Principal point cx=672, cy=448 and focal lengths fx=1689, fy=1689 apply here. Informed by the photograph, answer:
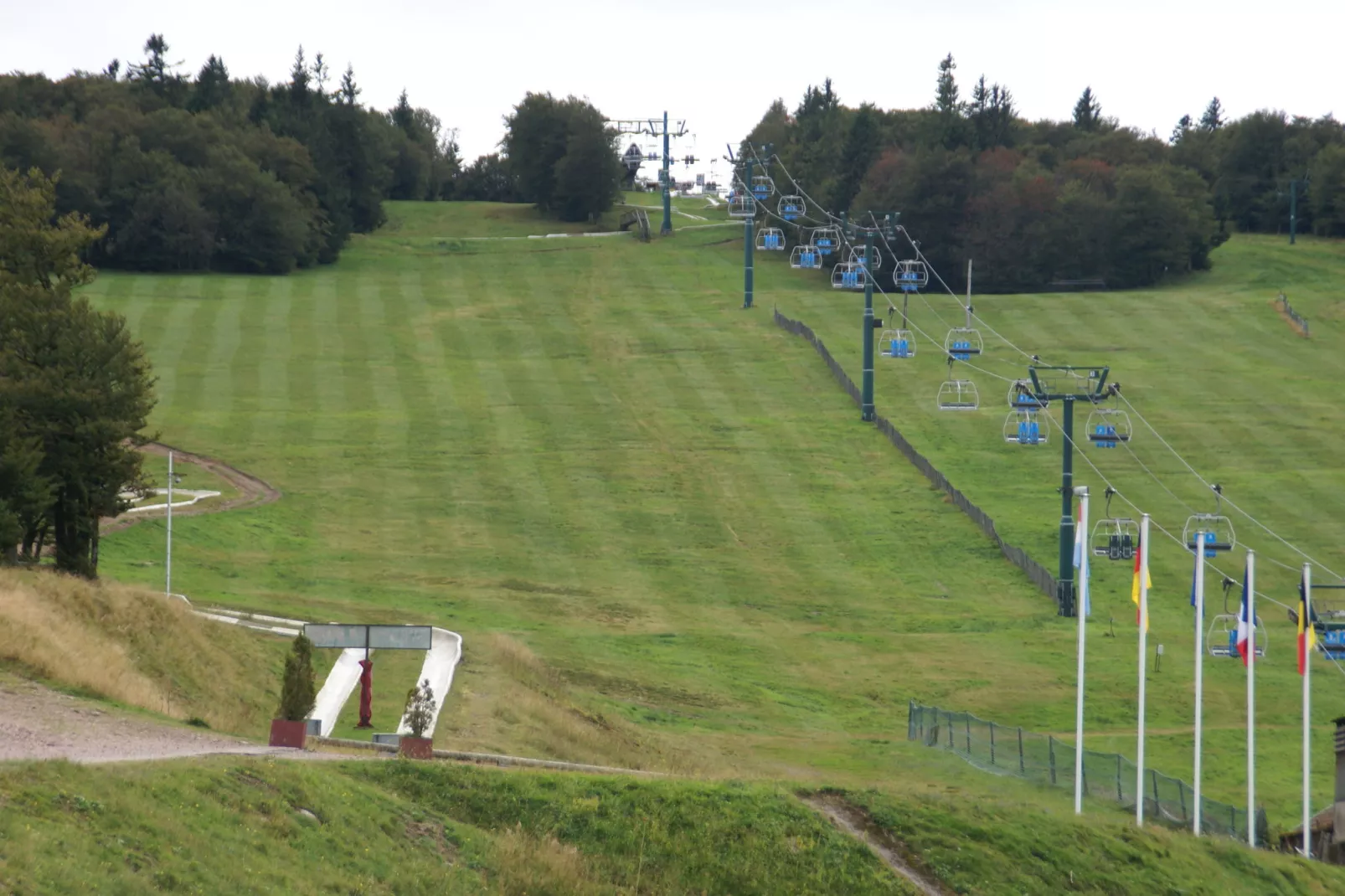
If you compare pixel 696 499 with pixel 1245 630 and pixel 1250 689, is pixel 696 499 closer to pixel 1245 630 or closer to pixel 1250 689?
pixel 1245 630

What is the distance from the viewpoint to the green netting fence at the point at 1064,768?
34344 mm

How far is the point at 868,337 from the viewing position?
262 ft

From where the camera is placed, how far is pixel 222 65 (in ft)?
513

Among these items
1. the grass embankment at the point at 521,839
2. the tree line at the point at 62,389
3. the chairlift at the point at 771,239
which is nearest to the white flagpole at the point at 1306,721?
the grass embankment at the point at 521,839

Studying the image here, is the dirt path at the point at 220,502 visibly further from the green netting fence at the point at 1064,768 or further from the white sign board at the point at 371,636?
the green netting fence at the point at 1064,768

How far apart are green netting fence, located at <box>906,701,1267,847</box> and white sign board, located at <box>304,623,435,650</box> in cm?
1339

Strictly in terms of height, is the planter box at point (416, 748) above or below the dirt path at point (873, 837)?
above

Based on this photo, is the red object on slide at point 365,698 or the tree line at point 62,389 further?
the tree line at point 62,389

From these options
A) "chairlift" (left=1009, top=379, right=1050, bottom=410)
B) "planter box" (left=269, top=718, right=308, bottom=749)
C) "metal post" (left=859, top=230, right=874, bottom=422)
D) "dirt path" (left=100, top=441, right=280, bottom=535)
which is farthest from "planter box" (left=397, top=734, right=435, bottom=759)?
"metal post" (left=859, top=230, right=874, bottom=422)

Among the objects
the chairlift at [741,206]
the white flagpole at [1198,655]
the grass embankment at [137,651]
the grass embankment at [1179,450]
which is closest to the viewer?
the grass embankment at [137,651]

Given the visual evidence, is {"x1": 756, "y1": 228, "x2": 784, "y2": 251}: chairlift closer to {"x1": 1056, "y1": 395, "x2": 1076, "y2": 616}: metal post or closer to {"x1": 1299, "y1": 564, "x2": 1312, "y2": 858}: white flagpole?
{"x1": 1056, "y1": 395, "x2": 1076, "y2": 616}: metal post

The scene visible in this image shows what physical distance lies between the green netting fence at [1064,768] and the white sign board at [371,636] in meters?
13.4

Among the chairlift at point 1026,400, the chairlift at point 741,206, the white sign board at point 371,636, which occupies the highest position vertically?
the chairlift at point 741,206

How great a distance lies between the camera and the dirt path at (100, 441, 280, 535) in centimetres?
5641
